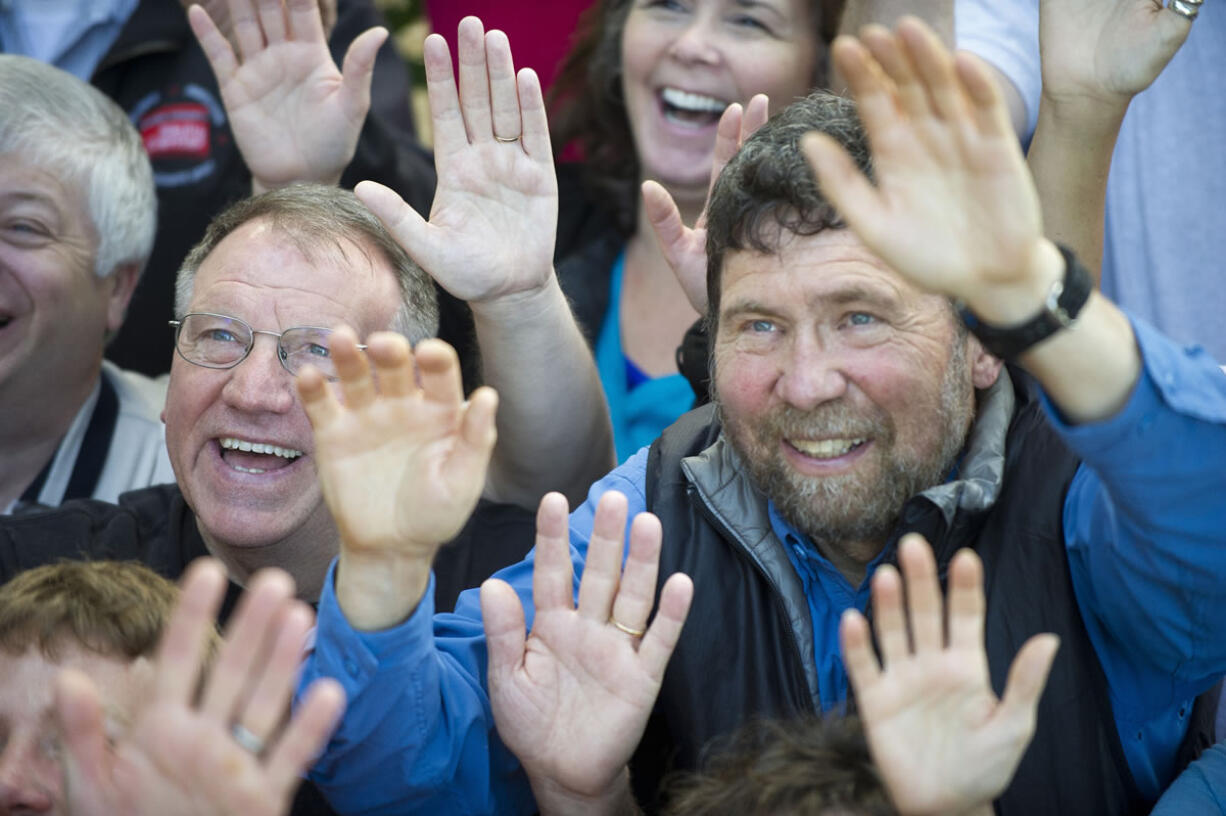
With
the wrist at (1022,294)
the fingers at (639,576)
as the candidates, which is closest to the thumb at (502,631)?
the fingers at (639,576)

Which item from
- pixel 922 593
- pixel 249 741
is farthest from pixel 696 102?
pixel 249 741

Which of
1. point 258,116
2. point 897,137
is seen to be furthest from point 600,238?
point 897,137

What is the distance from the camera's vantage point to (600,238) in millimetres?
3611

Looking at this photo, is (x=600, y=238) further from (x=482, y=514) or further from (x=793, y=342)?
(x=793, y=342)

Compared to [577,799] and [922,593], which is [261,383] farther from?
[922,593]

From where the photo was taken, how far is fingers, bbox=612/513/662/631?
202 centimetres

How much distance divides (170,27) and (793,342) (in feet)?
7.43

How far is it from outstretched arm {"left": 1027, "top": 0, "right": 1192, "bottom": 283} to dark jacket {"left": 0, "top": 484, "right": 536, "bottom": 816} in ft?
3.72

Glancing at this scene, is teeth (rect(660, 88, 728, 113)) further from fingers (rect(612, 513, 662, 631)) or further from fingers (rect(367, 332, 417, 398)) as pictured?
fingers (rect(367, 332, 417, 398))

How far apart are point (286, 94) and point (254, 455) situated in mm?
937

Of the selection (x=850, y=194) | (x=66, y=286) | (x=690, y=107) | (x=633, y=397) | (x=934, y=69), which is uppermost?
(x=934, y=69)

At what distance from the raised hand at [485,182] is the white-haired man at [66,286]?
3.28 feet

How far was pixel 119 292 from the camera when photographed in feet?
11.0

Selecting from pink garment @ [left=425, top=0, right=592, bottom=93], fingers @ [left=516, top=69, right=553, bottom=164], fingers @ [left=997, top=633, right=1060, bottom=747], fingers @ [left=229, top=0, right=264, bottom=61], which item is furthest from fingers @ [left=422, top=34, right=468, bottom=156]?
pink garment @ [left=425, top=0, right=592, bottom=93]
